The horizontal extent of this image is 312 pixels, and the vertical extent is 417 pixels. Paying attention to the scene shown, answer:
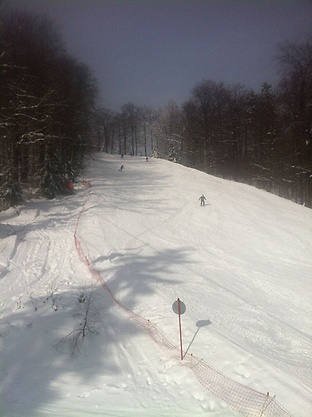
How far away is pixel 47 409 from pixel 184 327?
383 centimetres

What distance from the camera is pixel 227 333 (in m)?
7.48

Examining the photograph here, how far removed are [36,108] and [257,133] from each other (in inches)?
680

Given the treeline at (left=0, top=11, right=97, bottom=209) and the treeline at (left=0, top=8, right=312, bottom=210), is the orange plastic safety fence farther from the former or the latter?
the treeline at (left=0, top=11, right=97, bottom=209)

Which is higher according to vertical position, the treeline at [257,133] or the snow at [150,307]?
the treeline at [257,133]

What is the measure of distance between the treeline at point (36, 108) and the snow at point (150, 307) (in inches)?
102

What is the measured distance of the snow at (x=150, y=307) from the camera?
5457 millimetres

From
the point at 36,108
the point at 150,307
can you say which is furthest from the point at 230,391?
the point at 36,108

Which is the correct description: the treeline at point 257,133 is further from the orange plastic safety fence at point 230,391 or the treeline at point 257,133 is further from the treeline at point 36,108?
the orange plastic safety fence at point 230,391

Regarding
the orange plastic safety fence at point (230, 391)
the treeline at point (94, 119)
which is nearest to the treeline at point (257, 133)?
the treeline at point (94, 119)

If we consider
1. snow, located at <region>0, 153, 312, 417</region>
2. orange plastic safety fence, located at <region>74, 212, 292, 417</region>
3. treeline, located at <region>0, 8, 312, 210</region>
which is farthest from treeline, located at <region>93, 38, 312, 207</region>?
orange plastic safety fence, located at <region>74, 212, 292, 417</region>

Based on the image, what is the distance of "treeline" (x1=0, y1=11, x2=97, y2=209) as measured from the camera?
1652 cm

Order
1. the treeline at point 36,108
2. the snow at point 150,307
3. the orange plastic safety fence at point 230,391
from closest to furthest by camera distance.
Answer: the orange plastic safety fence at point 230,391 → the snow at point 150,307 → the treeline at point 36,108

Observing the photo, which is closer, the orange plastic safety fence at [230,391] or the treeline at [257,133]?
the orange plastic safety fence at [230,391]

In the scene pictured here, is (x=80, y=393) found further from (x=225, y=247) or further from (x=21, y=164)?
(x=21, y=164)
